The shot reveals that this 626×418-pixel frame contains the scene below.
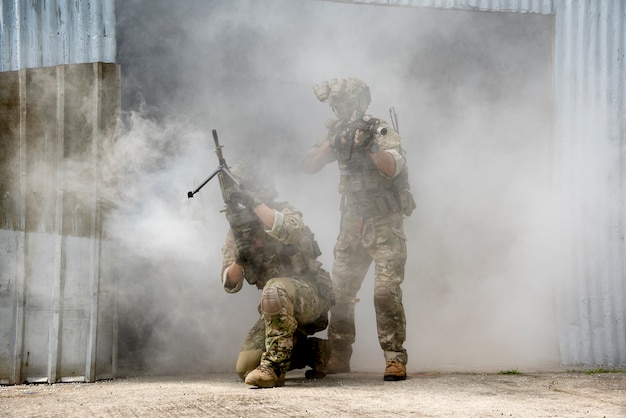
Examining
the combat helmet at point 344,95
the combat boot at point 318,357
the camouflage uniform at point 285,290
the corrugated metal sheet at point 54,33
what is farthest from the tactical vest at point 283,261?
the corrugated metal sheet at point 54,33

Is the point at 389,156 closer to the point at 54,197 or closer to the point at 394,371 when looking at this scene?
the point at 394,371

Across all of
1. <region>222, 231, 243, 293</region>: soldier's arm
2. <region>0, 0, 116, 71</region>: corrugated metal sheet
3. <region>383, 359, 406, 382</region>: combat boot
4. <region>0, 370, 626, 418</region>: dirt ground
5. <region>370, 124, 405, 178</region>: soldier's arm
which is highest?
<region>0, 0, 116, 71</region>: corrugated metal sheet

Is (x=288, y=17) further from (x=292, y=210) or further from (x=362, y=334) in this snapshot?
(x=362, y=334)

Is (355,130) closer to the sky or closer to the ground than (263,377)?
closer to the sky

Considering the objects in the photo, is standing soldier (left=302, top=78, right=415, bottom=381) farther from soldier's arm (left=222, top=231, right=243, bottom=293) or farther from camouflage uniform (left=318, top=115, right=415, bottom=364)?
soldier's arm (left=222, top=231, right=243, bottom=293)

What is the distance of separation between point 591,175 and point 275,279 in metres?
3.33

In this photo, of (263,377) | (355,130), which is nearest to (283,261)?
(263,377)

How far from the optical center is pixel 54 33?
5812mm

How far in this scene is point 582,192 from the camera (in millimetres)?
6898

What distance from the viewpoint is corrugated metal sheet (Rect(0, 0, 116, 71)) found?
5.74m

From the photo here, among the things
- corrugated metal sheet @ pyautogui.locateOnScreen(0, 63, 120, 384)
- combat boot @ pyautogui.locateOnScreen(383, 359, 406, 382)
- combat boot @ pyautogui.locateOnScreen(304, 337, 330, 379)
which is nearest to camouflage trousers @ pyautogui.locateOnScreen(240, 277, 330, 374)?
combat boot @ pyautogui.locateOnScreen(304, 337, 330, 379)

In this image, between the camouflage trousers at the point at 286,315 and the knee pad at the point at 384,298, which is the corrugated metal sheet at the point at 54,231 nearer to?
the camouflage trousers at the point at 286,315

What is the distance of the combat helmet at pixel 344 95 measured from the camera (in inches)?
229

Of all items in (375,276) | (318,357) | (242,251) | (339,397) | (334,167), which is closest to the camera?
(339,397)
